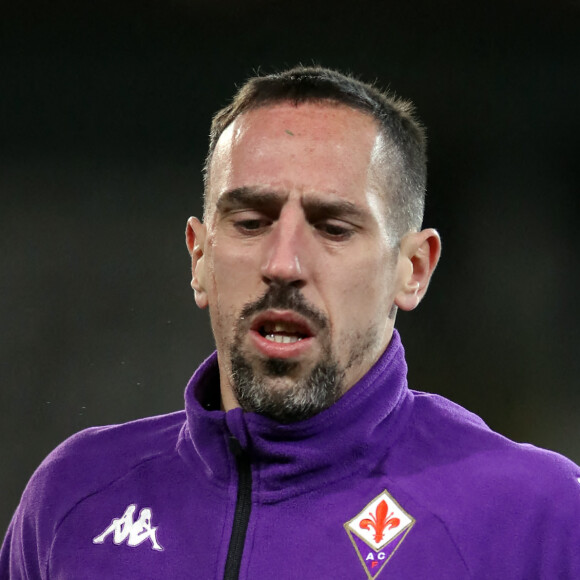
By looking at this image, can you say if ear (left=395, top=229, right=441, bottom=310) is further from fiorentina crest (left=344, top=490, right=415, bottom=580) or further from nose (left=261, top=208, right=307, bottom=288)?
fiorentina crest (left=344, top=490, right=415, bottom=580)

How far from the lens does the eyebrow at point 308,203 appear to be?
1186mm

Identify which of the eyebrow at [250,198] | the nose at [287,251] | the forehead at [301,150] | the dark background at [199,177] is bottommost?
the dark background at [199,177]

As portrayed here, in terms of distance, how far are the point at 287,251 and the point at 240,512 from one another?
1.07ft

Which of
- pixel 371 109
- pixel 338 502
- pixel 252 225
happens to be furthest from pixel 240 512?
pixel 371 109

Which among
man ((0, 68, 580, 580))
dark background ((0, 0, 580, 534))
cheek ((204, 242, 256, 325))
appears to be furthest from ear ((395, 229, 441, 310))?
dark background ((0, 0, 580, 534))

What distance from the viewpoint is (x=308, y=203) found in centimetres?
118

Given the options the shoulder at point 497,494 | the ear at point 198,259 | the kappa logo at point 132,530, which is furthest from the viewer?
the ear at point 198,259

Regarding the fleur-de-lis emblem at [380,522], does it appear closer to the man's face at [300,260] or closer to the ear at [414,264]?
the man's face at [300,260]

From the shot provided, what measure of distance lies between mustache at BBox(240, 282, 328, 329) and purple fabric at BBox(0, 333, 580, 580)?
0.36 feet

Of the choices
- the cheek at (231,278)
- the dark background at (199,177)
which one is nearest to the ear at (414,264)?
the cheek at (231,278)

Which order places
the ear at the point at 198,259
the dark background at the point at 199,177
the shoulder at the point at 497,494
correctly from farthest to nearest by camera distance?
1. the dark background at the point at 199,177
2. the ear at the point at 198,259
3. the shoulder at the point at 497,494

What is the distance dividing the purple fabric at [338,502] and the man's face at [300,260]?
42 millimetres

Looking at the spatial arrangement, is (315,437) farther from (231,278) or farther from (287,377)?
(231,278)

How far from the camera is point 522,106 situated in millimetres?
2809
